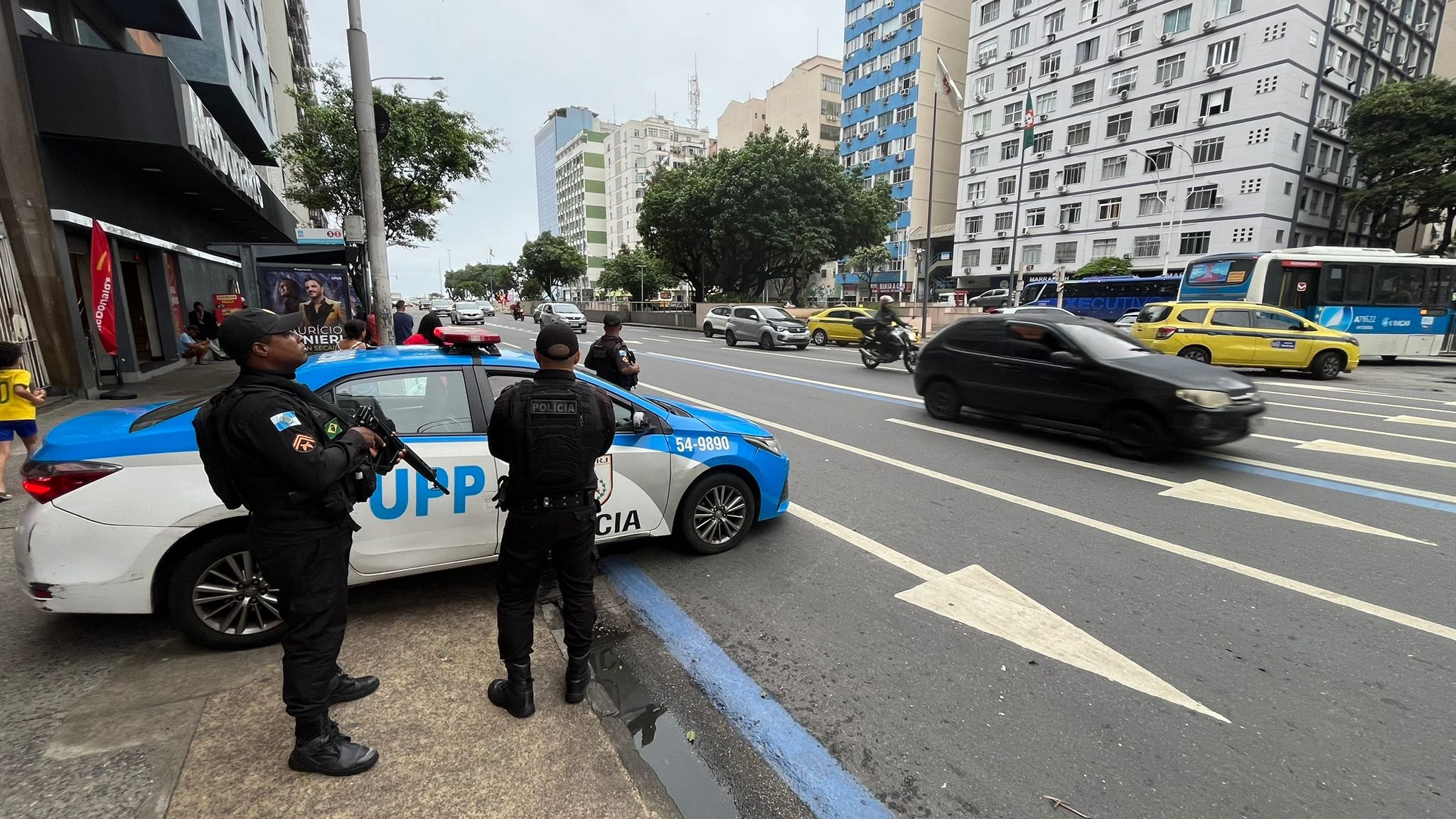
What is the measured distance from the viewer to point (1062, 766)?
7.84ft

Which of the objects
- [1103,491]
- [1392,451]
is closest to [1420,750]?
[1103,491]

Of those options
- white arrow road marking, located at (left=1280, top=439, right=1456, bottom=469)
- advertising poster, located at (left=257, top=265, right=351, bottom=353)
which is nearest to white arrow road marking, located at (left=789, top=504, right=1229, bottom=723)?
Result: white arrow road marking, located at (left=1280, top=439, right=1456, bottom=469)

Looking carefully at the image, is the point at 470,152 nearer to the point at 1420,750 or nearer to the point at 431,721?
the point at 431,721

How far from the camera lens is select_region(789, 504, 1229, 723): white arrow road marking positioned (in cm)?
293

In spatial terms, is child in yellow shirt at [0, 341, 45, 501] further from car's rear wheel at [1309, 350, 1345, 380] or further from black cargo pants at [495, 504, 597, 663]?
car's rear wheel at [1309, 350, 1345, 380]

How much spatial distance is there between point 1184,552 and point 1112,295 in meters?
29.6

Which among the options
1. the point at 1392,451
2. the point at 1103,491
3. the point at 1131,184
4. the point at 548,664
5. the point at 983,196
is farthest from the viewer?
the point at 983,196

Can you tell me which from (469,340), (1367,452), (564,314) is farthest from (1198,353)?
(564,314)

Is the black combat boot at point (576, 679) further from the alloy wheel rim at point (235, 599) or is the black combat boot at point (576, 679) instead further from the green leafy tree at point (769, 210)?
the green leafy tree at point (769, 210)

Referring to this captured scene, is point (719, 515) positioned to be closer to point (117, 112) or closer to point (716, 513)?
point (716, 513)

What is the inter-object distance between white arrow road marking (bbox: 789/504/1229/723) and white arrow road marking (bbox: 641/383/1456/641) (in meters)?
1.48

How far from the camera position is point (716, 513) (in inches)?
170

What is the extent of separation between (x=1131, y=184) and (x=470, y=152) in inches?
1538

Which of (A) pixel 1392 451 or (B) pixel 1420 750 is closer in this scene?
(B) pixel 1420 750
